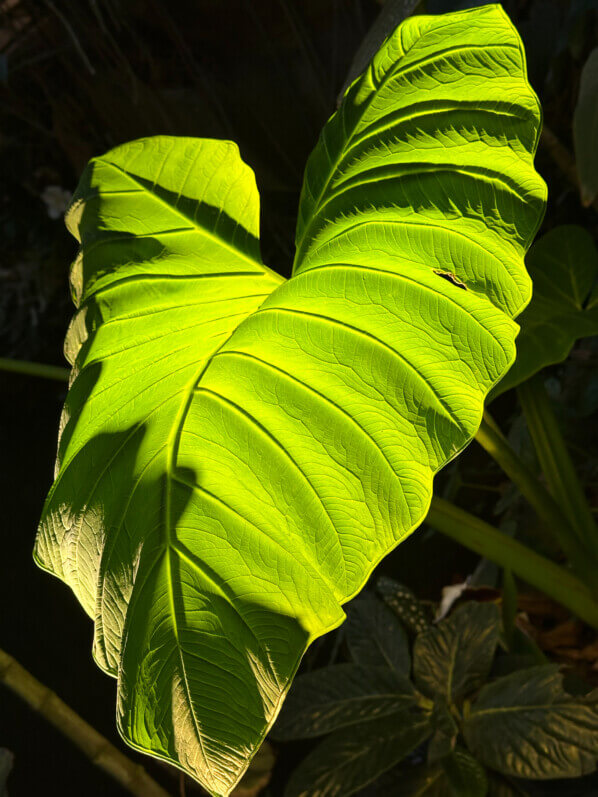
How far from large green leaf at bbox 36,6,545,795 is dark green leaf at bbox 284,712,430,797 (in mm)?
513

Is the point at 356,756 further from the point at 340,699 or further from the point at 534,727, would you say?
the point at 534,727

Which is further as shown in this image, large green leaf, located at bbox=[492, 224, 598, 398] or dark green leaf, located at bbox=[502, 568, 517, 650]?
dark green leaf, located at bbox=[502, 568, 517, 650]

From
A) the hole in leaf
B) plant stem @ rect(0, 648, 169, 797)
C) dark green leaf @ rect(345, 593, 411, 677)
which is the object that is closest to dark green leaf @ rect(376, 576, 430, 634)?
dark green leaf @ rect(345, 593, 411, 677)

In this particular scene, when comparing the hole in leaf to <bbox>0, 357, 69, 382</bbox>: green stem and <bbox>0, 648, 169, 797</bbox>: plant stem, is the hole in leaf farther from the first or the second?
<bbox>0, 648, 169, 797</bbox>: plant stem

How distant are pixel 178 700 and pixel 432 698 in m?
0.66

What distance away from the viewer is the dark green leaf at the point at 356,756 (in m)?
0.89

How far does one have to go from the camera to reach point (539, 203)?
0.55 m

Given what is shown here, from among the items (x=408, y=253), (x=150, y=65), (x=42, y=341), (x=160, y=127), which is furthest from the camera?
(x=42, y=341)

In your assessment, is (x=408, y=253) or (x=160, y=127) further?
(x=160, y=127)

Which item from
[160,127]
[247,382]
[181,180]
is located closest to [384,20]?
[181,180]

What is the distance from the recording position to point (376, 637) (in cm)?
109

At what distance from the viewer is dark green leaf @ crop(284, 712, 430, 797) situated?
0.89 meters

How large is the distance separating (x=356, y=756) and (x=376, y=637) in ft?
0.66

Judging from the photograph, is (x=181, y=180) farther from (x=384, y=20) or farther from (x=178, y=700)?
(x=178, y=700)
